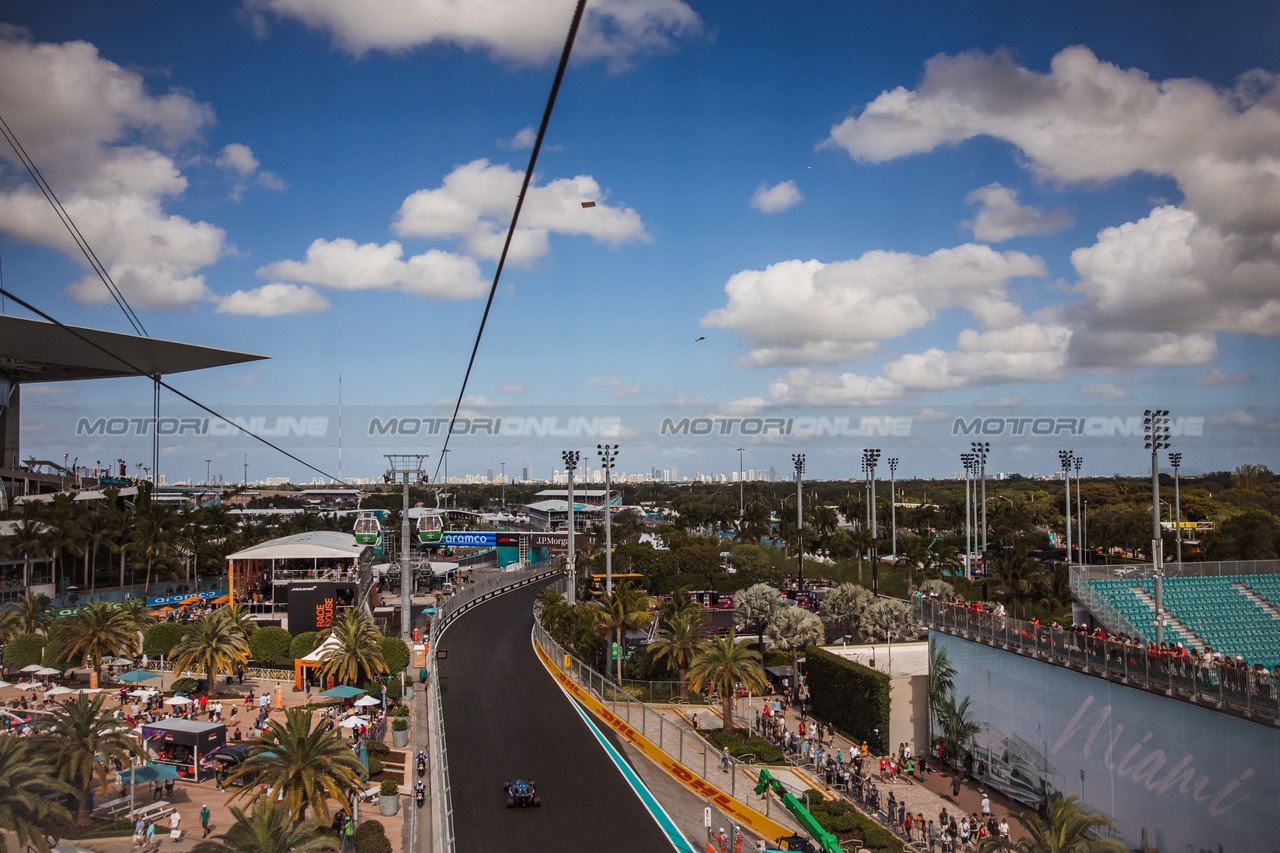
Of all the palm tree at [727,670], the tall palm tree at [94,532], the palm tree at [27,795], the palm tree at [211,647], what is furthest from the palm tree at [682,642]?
the tall palm tree at [94,532]

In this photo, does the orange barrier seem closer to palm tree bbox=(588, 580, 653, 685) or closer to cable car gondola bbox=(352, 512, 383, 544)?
palm tree bbox=(588, 580, 653, 685)

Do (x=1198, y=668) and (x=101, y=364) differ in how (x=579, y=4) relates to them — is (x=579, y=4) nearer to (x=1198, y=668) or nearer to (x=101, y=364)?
(x=1198, y=668)

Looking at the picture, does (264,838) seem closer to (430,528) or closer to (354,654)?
(354,654)

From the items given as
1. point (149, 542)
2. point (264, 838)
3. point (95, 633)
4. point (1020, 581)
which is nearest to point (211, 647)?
point (95, 633)

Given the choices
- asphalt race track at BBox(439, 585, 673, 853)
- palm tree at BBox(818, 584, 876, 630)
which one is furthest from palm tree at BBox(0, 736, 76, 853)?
palm tree at BBox(818, 584, 876, 630)

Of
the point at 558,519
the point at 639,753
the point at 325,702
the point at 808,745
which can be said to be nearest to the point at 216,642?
the point at 325,702

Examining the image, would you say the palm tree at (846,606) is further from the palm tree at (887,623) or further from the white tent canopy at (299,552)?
the white tent canopy at (299,552)
